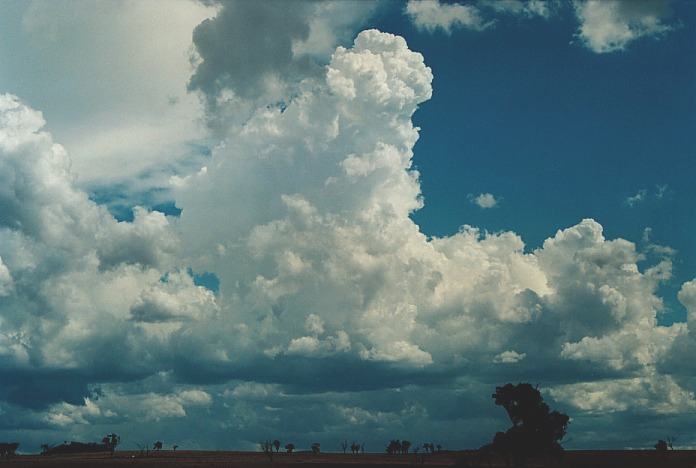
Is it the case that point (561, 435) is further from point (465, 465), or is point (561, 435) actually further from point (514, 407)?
point (465, 465)

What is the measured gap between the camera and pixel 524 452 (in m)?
135

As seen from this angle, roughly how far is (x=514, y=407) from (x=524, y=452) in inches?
331

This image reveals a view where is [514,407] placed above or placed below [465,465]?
above

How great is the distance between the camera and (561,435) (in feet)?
458

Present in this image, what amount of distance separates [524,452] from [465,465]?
11.3 meters

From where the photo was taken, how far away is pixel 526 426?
5418 inches

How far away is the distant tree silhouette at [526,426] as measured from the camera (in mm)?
135875

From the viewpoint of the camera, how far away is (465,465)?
137125 mm

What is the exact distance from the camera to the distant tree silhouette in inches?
5349

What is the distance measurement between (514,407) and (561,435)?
11012 mm

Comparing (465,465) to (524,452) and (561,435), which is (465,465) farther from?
(561,435)

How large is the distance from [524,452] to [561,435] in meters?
9.61

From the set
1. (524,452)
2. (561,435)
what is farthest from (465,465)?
(561,435)

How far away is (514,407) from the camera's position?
138625 mm
